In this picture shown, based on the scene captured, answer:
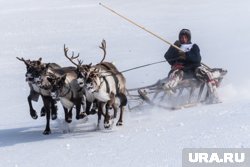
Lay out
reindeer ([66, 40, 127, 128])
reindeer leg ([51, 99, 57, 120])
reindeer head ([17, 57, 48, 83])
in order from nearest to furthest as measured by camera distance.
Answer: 1. reindeer ([66, 40, 127, 128])
2. reindeer head ([17, 57, 48, 83])
3. reindeer leg ([51, 99, 57, 120])

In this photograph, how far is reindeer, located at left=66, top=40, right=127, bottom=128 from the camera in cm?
808

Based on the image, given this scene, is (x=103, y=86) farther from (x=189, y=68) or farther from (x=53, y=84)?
(x=189, y=68)

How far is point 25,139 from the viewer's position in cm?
874

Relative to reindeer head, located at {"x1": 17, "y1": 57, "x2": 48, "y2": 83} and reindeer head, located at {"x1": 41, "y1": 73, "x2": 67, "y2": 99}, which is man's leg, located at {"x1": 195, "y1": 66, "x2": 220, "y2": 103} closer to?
reindeer head, located at {"x1": 41, "y1": 73, "x2": 67, "y2": 99}

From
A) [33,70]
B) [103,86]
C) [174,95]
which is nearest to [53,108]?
[33,70]

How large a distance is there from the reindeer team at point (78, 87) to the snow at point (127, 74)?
337mm


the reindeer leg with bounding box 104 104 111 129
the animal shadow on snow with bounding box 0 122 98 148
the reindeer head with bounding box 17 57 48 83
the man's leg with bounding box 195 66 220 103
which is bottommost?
the animal shadow on snow with bounding box 0 122 98 148

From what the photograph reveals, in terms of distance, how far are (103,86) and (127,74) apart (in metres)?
5.38

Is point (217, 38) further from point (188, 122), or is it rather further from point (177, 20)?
point (188, 122)

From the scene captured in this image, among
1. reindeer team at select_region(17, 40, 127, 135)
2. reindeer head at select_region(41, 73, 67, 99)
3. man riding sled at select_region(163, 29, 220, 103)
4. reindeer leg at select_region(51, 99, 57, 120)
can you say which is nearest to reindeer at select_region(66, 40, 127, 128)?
reindeer team at select_region(17, 40, 127, 135)

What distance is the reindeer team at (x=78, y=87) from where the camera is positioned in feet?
26.7

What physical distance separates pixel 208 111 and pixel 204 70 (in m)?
1.24

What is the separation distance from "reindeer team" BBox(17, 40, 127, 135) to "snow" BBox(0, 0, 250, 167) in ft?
1.10

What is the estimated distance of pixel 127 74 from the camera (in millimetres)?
13711
